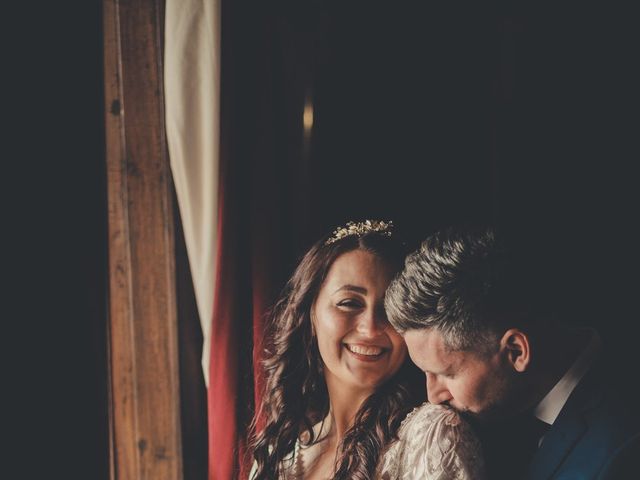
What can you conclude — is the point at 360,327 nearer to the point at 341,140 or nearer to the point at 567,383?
the point at 567,383

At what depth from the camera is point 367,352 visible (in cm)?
177

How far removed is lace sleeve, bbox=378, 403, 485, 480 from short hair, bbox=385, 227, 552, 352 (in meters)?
0.19

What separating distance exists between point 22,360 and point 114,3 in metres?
1.39

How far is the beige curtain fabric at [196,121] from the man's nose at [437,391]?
0.88 meters

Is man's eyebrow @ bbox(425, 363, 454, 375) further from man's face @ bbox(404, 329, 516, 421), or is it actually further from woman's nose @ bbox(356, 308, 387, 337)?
woman's nose @ bbox(356, 308, 387, 337)

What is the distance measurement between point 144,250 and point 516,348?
52.1 inches

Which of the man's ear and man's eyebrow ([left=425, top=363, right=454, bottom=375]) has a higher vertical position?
the man's ear

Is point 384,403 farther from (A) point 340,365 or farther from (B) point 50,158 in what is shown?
(B) point 50,158

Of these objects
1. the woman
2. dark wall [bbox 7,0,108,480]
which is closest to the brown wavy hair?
the woman

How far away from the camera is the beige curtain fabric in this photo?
2035 mm

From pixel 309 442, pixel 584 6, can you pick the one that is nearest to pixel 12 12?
pixel 309 442

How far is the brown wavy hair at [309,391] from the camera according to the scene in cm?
181

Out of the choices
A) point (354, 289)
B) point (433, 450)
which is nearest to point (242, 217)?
point (354, 289)

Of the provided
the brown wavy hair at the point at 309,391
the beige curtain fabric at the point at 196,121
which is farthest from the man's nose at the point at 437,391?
the beige curtain fabric at the point at 196,121
